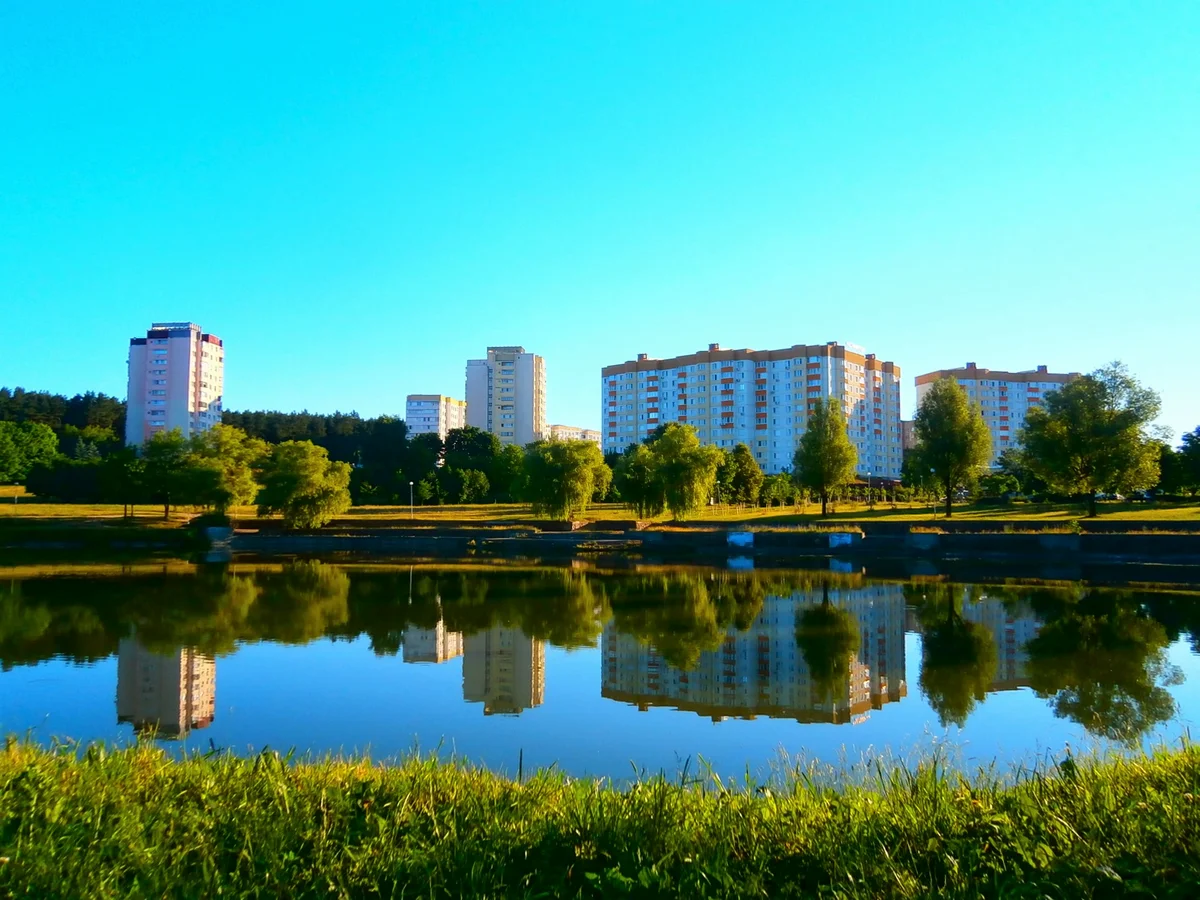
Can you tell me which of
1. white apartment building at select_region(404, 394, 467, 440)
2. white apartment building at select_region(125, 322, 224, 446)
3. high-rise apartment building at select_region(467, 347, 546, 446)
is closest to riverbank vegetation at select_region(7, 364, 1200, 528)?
white apartment building at select_region(125, 322, 224, 446)

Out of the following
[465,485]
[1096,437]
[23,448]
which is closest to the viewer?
[1096,437]

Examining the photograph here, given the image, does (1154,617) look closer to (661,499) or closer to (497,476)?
(661,499)

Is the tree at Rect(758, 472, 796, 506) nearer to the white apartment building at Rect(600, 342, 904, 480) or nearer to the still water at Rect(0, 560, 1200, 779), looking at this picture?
the white apartment building at Rect(600, 342, 904, 480)

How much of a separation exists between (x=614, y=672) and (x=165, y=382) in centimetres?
12247

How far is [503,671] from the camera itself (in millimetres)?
14727

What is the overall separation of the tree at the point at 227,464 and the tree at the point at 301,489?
12.9 ft

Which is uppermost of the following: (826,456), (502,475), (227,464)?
(826,456)

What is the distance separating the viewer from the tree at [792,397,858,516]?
56656mm

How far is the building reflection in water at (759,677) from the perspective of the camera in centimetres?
1196

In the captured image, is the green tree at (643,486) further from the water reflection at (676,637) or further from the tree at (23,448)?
the tree at (23,448)

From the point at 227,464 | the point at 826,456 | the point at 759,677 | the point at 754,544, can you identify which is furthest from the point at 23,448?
the point at 759,677

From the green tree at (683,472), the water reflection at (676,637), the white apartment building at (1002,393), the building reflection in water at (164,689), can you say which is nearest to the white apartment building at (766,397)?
the white apartment building at (1002,393)

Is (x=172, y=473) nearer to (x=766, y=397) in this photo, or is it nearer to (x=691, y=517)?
(x=691, y=517)

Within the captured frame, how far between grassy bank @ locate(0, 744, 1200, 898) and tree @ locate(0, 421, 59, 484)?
86940 millimetres
